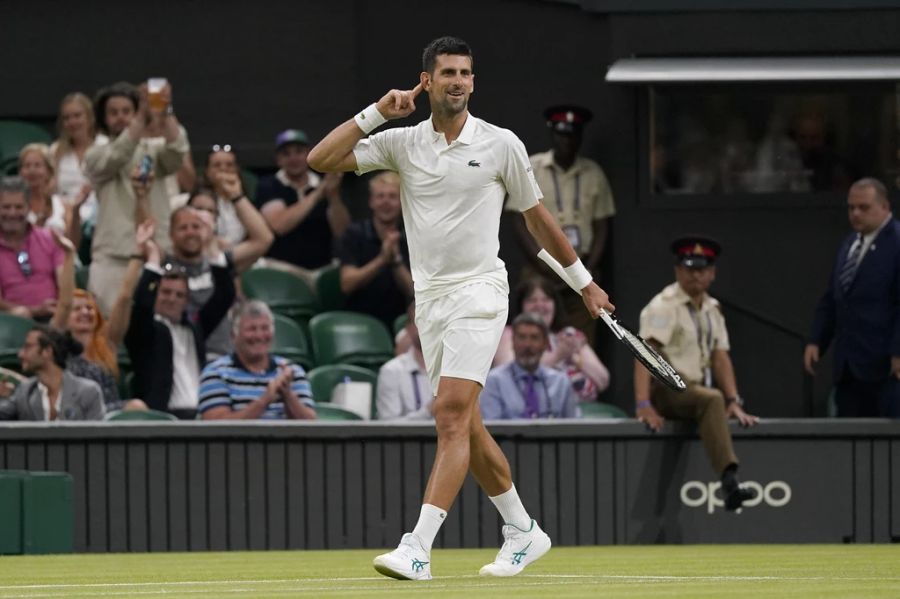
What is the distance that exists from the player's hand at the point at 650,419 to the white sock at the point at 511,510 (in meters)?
3.85

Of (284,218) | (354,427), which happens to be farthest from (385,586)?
(284,218)

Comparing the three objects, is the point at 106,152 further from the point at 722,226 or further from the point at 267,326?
the point at 722,226

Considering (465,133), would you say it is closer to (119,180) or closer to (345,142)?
(345,142)

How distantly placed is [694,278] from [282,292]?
3.36 m

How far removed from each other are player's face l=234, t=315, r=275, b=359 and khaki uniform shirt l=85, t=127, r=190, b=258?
185cm

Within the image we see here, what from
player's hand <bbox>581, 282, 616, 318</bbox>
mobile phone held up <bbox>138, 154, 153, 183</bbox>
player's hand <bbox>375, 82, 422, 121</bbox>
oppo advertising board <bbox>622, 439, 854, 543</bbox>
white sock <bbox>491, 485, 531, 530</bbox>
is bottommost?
oppo advertising board <bbox>622, 439, 854, 543</bbox>

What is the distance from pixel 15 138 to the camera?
623 inches

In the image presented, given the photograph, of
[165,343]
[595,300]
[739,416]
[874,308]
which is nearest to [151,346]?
[165,343]

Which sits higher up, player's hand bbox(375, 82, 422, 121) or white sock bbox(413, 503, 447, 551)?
player's hand bbox(375, 82, 422, 121)

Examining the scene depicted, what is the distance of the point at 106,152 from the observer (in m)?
13.4

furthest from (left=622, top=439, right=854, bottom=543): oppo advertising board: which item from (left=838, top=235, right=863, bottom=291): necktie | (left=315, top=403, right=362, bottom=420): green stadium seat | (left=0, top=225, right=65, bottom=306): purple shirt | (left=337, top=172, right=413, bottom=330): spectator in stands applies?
(left=0, top=225, right=65, bottom=306): purple shirt

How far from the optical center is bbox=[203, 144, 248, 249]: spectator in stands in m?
14.0

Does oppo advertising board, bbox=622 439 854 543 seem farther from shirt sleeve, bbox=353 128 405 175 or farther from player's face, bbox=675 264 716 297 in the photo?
shirt sleeve, bbox=353 128 405 175

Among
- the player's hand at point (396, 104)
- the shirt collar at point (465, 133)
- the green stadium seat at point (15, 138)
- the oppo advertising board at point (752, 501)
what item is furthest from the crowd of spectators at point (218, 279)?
the player's hand at point (396, 104)
